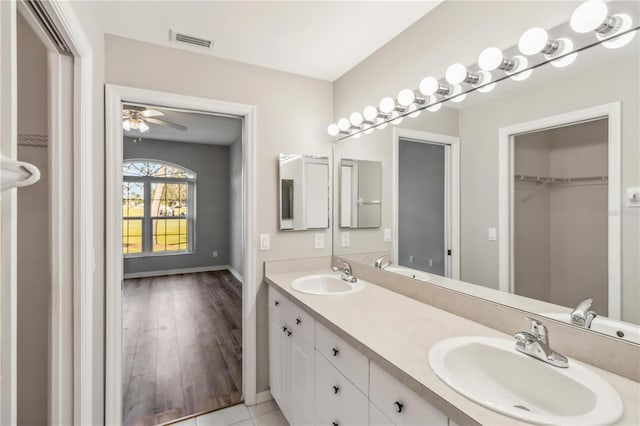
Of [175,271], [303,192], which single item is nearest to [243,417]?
[303,192]

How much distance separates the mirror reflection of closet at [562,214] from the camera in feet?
3.46

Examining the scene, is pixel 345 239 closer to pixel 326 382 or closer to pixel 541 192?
pixel 326 382

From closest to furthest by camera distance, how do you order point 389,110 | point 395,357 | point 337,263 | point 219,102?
point 395,357 → point 389,110 → point 219,102 → point 337,263

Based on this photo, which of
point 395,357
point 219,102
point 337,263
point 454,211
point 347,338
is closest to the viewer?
point 395,357

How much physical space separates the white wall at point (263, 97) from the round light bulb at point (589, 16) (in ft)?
5.47

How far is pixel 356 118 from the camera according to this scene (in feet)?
7.29

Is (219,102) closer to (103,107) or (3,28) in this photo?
(103,107)

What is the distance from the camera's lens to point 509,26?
131cm

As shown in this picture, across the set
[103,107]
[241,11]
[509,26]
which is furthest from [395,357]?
[103,107]

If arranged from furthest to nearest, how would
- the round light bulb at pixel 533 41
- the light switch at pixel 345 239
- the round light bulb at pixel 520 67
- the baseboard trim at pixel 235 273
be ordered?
the baseboard trim at pixel 235 273
the light switch at pixel 345 239
the round light bulb at pixel 520 67
the round light bulb at pixel 533 41

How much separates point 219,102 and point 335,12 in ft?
3.07

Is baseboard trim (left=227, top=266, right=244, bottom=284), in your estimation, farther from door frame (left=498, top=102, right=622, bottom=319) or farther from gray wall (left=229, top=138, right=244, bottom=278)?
door frame (left=498, top=102, right=622, bottom=319)

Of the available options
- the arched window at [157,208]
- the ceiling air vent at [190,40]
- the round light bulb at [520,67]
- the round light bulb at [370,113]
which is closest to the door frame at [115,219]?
the ceiling air vent at [190,40]

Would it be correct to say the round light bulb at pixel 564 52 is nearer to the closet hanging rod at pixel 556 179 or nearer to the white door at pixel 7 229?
the closet hanging rod at pixel 556 179
